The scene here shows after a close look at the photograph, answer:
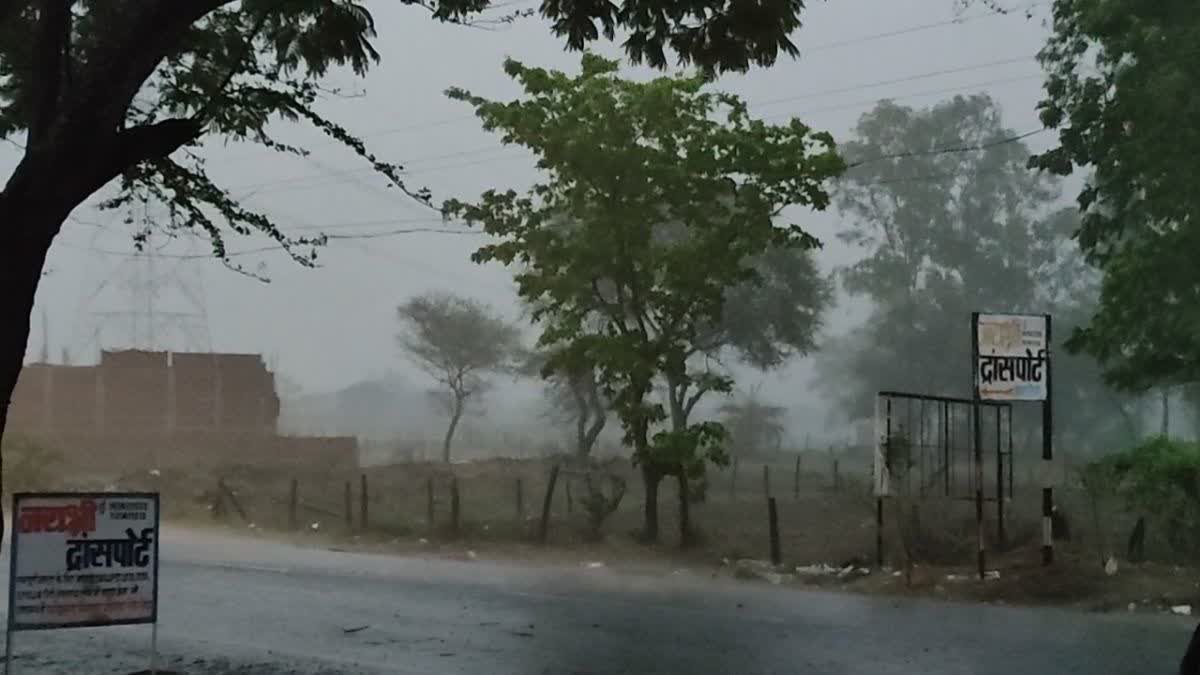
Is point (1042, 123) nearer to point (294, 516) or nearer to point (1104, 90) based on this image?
point (1104, 90)

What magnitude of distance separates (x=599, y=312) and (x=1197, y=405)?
14.6 m

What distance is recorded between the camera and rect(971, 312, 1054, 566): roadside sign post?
16.9 meters

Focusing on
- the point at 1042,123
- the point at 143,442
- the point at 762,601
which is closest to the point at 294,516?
the point at 143,442

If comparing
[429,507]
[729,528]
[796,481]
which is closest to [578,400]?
[796,481]

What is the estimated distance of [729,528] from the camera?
77.1ft

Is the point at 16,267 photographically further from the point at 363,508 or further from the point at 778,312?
the point at 778,312

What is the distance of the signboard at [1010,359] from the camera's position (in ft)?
55.7

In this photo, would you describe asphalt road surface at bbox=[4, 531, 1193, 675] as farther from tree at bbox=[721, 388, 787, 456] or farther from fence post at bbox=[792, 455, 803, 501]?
tree at bbox=[721, 388, 787, 456]

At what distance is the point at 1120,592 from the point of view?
15.7 meters

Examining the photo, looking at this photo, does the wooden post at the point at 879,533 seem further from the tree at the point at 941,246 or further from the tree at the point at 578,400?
the tree at the point at 941,246

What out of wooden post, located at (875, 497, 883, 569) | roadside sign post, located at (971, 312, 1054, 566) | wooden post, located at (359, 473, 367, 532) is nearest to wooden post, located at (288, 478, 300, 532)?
wooden post, located at (359, 473, 367, 532)

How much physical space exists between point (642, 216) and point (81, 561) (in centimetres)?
1469

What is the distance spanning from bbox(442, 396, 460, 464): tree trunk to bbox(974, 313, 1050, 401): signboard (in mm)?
18626

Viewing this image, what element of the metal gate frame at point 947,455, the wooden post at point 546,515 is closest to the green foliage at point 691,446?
the wooden post at point 546,515
